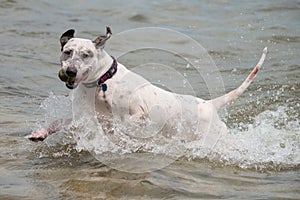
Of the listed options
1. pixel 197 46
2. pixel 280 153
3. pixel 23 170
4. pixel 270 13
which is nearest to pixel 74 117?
pixel 23 170

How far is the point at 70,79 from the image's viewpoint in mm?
5484

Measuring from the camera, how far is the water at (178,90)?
531cm

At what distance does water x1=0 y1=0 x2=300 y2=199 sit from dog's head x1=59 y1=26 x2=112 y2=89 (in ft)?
2.67

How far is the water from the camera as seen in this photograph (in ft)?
17.4

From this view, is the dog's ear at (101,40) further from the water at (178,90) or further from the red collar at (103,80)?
the water at (178,90)

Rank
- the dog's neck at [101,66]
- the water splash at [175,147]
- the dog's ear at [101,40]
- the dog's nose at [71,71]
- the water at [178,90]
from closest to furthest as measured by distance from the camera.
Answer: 1. the water at [178,90]
2. the dog's nose at [71,71]
3. the dog's ear at [101,40]
4. the dog's neck at [101,66]
5. the water splash at [175,147]

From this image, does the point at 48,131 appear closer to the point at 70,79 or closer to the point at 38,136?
the point at 38,136

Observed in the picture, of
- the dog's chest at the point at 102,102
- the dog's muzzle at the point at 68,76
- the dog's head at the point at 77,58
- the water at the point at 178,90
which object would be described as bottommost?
the water at the point at 178,90

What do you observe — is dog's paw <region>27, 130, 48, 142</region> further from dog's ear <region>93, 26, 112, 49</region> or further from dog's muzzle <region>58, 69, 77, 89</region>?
dog's ear <region>93, 26, 112, 49</region>

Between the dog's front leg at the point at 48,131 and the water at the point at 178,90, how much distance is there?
0.22 meters

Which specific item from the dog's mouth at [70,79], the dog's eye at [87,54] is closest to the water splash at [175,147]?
the dog's mouth at [70,79]

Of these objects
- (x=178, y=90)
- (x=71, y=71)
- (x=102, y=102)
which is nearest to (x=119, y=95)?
(x=102, y=102)

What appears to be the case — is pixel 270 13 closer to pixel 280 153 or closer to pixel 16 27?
pixel 16 27

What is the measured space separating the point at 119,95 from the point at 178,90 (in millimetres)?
3426
